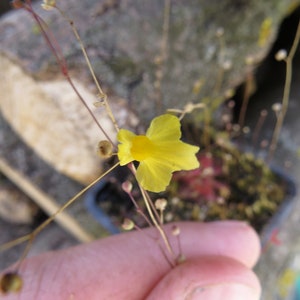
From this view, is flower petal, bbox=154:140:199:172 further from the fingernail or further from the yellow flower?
the fingernail

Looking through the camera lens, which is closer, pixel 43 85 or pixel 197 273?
pixel 197 273

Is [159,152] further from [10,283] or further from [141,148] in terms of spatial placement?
[10,283]

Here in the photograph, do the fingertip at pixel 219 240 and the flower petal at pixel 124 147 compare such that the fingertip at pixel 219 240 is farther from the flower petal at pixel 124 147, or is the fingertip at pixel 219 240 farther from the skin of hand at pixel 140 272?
the flower petal at pixel 124 147

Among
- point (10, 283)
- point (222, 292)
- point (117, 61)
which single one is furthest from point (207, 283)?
point (117, 61)

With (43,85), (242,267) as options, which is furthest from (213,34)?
(242,267)

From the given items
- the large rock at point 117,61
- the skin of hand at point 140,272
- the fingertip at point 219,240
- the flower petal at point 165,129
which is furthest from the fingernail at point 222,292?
the large rock at point 117,61

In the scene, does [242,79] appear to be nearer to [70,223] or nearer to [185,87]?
[185,87]

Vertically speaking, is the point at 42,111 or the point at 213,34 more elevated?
the point at 213,34
